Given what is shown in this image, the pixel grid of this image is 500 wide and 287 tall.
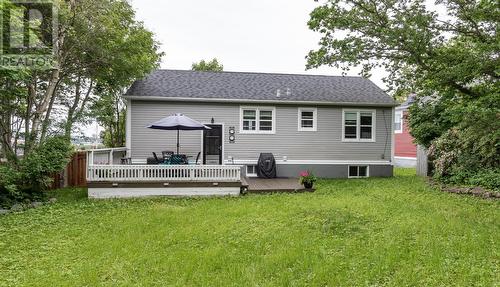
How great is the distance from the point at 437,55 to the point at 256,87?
737cm

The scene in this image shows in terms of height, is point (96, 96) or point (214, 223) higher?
point (96, 96)

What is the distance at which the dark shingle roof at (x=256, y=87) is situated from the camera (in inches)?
482

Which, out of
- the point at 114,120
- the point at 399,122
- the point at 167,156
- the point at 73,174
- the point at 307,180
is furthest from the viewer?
the point at 399,122

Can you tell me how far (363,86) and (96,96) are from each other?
11.8 meters

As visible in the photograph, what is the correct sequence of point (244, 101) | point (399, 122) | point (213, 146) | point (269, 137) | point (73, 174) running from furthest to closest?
point (399, 122), point (269, 137), point (213, 146), point (244, 101), point (73, 174)

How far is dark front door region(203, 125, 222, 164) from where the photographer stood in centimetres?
1221

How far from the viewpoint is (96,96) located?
13.3 m

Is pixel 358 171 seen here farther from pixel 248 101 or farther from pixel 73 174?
pixel 73 174

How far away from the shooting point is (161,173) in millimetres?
8938

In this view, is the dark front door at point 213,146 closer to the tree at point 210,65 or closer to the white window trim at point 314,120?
the white window trim at point 314,120

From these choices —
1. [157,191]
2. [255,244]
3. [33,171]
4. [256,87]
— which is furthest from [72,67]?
[255,244]

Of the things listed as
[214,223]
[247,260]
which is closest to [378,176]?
[214,223]

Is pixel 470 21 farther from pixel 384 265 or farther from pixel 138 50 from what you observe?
pixel 138 50

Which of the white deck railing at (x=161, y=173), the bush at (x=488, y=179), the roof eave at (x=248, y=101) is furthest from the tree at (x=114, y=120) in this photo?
the bush at (x=488, y=179)
